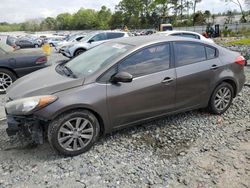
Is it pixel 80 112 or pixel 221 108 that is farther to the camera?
pixel 221 108

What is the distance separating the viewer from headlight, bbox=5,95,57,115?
3.63 m

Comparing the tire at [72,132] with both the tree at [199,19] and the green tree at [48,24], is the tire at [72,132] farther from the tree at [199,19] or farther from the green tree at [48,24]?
the green tree at [48,24]

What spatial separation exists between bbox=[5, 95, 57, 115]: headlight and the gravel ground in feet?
2.21

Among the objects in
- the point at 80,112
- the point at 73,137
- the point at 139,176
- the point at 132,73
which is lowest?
the point at 139,176

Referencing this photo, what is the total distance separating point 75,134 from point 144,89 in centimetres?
117

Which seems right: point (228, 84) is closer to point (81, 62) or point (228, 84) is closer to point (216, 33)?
point (81, 62)

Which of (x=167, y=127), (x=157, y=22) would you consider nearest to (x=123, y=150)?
(x=167, y=127)

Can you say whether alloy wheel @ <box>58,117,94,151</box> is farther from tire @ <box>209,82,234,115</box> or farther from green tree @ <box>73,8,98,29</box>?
green tree @ <box>73,8,98,29</box>

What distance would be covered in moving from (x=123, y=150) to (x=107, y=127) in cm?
39

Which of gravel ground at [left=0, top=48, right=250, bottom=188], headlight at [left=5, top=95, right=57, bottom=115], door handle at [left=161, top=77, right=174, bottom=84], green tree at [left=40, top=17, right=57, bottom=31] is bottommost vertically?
gravel ground at [left=0, top=48, right=250, bottom=188]

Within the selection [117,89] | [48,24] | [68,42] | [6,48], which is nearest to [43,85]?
[117,89]

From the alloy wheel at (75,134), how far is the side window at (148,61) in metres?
0.93

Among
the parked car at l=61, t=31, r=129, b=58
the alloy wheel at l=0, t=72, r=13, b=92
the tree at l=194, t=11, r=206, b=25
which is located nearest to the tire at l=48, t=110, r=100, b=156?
the alloy wheel at l=0, t=72, r=13, b=92

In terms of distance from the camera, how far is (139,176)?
3424 mm
